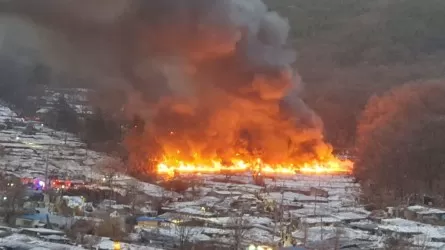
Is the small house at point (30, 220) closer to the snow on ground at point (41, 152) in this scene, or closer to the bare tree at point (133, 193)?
the bare tree at point (133, 193)

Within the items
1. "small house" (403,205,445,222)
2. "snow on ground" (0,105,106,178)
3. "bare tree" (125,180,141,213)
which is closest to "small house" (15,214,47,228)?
"bare tree" (125,180,141,213)

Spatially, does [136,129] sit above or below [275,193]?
above

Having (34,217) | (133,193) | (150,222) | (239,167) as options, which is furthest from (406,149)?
(34,217)

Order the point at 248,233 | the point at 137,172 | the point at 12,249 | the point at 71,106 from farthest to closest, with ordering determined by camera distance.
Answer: the point at 71,106, the point at 137,172, the point at 248,233, the point at 12,249

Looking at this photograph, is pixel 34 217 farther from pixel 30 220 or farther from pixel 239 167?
pixel 239 167

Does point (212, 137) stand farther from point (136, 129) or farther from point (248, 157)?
point (136, 129)

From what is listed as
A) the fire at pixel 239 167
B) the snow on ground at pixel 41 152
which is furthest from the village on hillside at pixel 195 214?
the fire at pixel 239 167

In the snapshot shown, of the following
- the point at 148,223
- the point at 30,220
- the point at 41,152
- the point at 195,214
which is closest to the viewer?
the point at 30,220

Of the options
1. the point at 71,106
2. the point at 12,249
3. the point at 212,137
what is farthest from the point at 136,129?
the point at 12,249
